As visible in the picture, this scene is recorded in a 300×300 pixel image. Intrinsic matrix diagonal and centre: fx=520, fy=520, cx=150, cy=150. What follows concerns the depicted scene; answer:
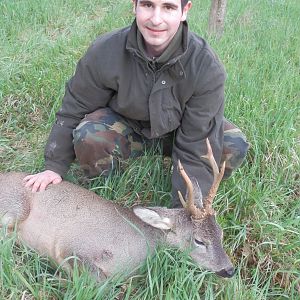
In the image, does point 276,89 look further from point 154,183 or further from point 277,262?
point 277,262

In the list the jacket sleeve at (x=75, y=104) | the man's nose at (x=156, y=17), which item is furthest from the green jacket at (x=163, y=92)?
the man's nose at (x=156, y=17)

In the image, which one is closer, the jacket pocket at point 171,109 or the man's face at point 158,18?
the man's face at point 158,18

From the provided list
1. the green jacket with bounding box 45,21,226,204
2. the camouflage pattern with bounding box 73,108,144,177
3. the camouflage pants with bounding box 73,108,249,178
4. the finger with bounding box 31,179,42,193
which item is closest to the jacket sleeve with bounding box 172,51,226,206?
the green jacket with bounding box 45,21,226,204

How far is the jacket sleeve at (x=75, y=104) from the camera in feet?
11.7

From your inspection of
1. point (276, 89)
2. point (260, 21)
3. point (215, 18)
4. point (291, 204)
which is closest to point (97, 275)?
point (291, 204)

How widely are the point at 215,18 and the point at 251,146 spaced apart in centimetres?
250

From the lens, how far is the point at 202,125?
3482mm

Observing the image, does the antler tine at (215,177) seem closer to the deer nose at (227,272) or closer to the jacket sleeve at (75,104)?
the deer nose at (227,272)

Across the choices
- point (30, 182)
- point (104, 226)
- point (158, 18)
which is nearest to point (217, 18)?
point (158, 18)

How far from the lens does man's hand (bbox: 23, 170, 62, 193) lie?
3413 mm

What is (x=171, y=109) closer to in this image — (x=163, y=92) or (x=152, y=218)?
(x=163, y=92)

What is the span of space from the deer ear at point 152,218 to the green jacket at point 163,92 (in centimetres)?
40

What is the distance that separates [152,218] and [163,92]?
917 mm

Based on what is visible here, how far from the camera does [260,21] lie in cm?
655
